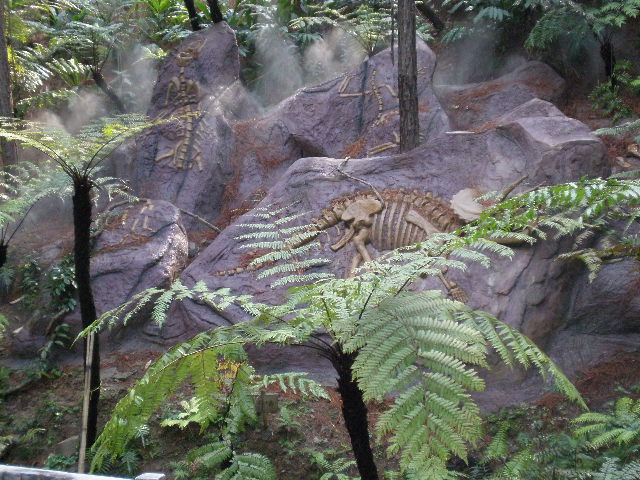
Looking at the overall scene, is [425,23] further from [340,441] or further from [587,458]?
[587,458]

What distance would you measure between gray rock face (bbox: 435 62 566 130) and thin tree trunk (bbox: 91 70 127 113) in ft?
19.7

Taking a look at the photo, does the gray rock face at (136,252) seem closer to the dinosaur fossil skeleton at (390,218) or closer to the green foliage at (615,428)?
the dinosaur fossil skeleton at (390,218)

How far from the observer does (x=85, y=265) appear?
14.0 feet

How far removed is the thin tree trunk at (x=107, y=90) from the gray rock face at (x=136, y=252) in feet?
12.2

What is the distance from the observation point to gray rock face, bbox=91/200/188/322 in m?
6.76

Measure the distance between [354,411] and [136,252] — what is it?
16.8 feet

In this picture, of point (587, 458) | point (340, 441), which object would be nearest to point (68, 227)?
point (340, 441)

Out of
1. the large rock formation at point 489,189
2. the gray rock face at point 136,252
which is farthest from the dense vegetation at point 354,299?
the gray rock face at point 136,252

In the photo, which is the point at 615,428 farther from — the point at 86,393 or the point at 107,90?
the point at 107,90

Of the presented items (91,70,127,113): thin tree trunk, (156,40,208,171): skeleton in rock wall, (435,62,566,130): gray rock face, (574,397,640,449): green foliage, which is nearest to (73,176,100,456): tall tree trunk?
(574,397,640,449): green foliage

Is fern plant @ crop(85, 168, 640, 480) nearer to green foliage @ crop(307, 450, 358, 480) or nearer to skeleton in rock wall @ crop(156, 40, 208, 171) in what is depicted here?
green foliage @ crop(307, 450, 358, 480)

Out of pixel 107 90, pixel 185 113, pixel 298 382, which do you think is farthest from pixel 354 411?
pixel 107 90

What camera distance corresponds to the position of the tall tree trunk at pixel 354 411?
251 cm

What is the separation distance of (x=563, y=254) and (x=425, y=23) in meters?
7.83
